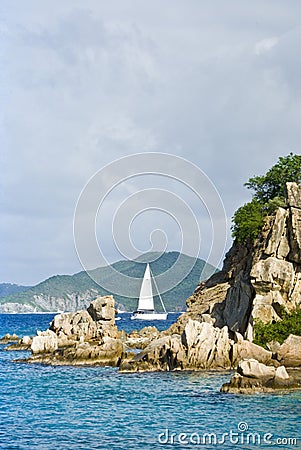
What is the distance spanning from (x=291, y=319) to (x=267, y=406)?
18144 millimetres

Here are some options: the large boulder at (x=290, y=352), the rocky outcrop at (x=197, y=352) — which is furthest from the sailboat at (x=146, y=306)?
the large boulder at (x=290, y=352)

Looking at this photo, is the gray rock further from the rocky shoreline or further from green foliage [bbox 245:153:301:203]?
green foliage [bbox 245:153:301:203]

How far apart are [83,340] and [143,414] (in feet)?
112

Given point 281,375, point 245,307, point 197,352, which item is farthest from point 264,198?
point 281,375

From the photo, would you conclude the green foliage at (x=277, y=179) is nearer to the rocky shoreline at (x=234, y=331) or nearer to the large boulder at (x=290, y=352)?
the rocky shoreline at (x=234, y=331)

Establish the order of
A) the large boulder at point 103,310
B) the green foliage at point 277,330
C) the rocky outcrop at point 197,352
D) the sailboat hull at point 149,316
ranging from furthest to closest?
1. the sailboat hull at point 149,316
2. the large boulder at point 103,310
3. the green foliage at point 277,330
4. the rocky outcrop at point 197,352

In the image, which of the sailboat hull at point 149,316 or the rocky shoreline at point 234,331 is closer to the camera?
the rocky shoreline at point 234,331

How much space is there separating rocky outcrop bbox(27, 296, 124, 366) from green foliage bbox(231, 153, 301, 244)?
49.5ft

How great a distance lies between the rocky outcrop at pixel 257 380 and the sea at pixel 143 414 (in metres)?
0.81

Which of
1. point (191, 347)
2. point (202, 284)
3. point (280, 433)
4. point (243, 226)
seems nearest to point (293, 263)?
point (243, 226)

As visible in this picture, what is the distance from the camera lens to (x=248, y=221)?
60062mm

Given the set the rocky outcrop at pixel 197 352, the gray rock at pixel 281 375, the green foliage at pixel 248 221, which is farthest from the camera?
the green foliage at pixel 248 221

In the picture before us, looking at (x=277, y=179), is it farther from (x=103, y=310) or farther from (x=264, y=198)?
(x=103, y=310)

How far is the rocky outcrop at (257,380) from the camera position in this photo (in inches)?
1361
